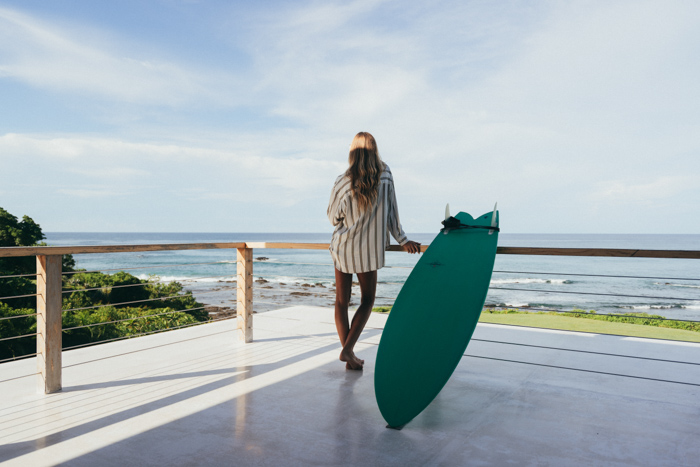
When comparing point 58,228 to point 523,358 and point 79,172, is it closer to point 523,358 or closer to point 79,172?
point 79,172

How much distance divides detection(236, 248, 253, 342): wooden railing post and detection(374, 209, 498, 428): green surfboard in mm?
1629

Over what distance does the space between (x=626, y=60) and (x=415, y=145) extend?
11375 millimetres

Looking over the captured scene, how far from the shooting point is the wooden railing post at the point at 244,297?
135 inches

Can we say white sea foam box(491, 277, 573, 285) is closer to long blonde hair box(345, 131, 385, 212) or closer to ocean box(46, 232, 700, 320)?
ocean box(46, 232, 700, 320)

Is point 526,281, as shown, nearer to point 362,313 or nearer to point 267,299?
point 267,299

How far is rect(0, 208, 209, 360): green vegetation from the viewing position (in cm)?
778

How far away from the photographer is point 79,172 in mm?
31281

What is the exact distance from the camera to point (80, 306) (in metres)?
12.0

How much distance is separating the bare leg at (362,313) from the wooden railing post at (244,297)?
41.3 inches

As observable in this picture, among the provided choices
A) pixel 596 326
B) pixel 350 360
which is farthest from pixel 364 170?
pixel 596 326

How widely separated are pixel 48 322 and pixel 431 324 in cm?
196

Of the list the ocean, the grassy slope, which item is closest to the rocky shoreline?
the ocean

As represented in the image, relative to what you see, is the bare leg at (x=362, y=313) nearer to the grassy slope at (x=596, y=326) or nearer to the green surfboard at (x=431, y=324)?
the green surfboard at (x=431, y=324)

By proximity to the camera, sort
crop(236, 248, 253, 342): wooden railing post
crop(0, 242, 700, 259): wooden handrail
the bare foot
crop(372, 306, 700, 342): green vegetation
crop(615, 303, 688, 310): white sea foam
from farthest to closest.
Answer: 1. crop(615, 303, 688, 310): white sea foam
2. crop(372, 306, 700, 342): green vegetation
3. crop(236, 248, 253, 342): wooden railing post
4. the bare foot
5. crop(0, 242, 700, 259): wooden handrail
